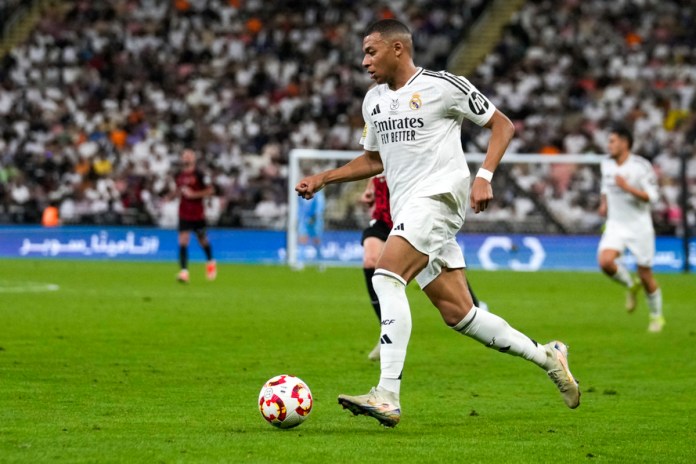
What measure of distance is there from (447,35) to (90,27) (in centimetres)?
1063

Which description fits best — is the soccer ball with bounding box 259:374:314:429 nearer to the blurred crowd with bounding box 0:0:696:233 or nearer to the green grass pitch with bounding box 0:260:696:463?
the green grass pitch with bounding box 0:260:696:463

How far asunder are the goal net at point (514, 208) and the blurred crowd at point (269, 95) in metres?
0.05

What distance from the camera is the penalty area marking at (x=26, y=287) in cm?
2028

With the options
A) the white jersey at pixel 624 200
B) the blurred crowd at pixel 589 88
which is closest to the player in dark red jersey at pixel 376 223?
the white jersey at pixel 624 200

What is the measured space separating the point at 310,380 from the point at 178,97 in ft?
90.7

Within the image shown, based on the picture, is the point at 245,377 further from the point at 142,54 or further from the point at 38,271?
the point at 142,54

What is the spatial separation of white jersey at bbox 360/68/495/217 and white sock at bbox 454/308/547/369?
0.83m

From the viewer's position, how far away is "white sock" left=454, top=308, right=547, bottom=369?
27.3ft

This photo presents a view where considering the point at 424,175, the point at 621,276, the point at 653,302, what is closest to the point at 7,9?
the point at 621,276

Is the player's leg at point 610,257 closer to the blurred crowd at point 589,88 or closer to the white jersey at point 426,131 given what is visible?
the white jersey at point 426,131

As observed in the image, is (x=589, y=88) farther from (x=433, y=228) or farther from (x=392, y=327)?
(x=392, y=327)

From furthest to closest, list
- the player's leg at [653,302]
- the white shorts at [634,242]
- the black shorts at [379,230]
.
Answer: the white shorts at [634,242] < the player's leg at [653,302] < the black shorts at [379,230]

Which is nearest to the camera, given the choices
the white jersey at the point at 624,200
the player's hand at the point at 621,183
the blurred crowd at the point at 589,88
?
the player's hand at the point at 621,183

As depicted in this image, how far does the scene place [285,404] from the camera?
7637 millimetres
